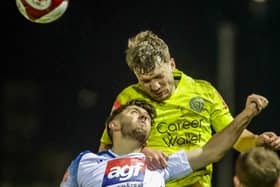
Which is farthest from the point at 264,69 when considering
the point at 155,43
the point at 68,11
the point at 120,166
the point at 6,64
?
the point at 120,166

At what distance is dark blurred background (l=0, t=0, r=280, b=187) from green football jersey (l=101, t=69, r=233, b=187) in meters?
1.97

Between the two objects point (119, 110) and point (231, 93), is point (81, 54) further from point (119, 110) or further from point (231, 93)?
point (119, 110)

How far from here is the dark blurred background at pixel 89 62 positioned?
607cm

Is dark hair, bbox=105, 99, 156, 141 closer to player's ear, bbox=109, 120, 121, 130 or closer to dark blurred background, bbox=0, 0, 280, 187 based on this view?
player's ear, bbox=109, 120, 121, 130

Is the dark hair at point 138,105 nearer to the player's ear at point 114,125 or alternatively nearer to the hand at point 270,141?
the player's ear at point 114,125

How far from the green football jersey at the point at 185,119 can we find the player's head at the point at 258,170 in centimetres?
114

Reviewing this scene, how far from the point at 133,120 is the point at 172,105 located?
397 mm

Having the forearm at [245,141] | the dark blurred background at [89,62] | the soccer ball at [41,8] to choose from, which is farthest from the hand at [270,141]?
the dark blurred background at [89,62]

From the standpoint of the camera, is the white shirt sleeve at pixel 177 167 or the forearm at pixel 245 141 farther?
the forearm at pixel 245 141

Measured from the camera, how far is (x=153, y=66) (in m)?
3.92

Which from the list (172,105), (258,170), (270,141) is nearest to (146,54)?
(172,105)

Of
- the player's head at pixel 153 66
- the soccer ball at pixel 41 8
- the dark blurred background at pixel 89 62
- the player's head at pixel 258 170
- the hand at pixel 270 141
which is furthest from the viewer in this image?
the dark blurred background at pixel 89 62

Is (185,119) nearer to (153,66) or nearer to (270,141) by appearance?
(153,66)

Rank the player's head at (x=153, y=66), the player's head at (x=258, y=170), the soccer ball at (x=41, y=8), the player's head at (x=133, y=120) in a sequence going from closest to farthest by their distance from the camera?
1. the player's head at (x=258, y=170)
2. the player's head at (x=133, y=120)
3. the player's head at (x=153, y=66)
4. the soccer ball at (x=41, y=8)
